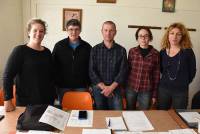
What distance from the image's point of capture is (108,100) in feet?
8.64

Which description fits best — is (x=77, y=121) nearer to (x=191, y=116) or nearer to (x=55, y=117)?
(x=55, y=117)

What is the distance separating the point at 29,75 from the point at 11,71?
166 mm

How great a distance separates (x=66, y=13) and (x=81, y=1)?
0.28 meters

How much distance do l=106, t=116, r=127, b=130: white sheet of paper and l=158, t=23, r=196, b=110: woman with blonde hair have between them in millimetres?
802

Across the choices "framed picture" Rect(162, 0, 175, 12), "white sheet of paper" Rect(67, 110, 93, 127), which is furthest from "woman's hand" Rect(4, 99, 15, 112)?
"framed picture" Rect(162, 0, 175, 12)

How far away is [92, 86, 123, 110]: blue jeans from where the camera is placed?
2.60 m

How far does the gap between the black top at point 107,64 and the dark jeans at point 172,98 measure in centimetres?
44

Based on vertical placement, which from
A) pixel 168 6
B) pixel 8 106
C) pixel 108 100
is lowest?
pixel 108 100

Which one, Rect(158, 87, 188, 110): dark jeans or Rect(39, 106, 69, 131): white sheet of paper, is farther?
Rect(158, 87, 188, 110): dark jeans

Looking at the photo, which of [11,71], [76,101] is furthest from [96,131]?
[11,71]

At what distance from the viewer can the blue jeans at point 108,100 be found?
8.54 ft

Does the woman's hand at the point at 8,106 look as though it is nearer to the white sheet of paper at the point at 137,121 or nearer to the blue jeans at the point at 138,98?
the white sheet of paper at the point at 137,121

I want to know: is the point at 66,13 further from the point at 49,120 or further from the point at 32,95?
the point at 49,120

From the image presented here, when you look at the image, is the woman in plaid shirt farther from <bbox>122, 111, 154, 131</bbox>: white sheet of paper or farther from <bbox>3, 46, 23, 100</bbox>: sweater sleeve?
<bbox>3, 46, 23, 100</bbox>: sweater sleeve
